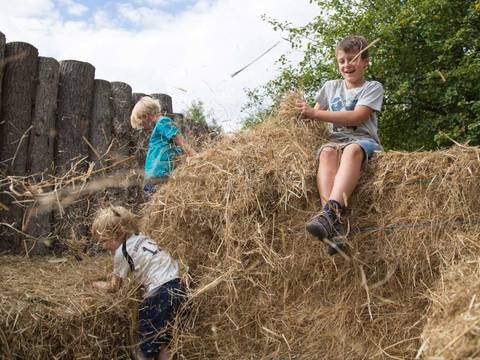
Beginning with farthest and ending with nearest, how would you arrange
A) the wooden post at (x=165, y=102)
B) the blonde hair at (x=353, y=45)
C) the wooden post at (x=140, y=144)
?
the wooden post at (x=165, y=102) → the wooden post at (x=140, y=144) → the blonde hair at (x=353, y=45)

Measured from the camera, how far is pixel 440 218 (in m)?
3.33

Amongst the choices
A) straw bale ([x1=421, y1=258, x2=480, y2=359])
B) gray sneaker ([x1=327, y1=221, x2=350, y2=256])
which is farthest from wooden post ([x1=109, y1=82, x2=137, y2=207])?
straw bale ([x1=421, y1=258, x2=480, y2=359])

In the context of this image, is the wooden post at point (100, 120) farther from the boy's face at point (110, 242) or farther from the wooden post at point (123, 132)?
the boy's face at point (110, 242)

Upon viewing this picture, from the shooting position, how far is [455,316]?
8.10 ft

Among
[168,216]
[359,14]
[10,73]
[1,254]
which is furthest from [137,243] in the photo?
[359,14]

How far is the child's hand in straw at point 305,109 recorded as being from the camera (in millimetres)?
3939

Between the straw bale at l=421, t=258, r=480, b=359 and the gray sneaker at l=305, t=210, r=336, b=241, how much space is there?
0.65m

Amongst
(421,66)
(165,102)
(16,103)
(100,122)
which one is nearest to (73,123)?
(100,122)

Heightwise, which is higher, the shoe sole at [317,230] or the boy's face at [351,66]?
the boy's face at [351,66]

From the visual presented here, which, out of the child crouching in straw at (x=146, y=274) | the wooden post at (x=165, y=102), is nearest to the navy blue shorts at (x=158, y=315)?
the child crouching in straw at (x=146, y=274)

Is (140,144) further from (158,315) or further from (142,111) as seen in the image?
(158,315)

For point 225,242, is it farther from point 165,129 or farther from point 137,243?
point 165,129

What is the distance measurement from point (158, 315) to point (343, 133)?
6.09 ft

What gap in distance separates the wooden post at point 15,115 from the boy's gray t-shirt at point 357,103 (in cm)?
283
